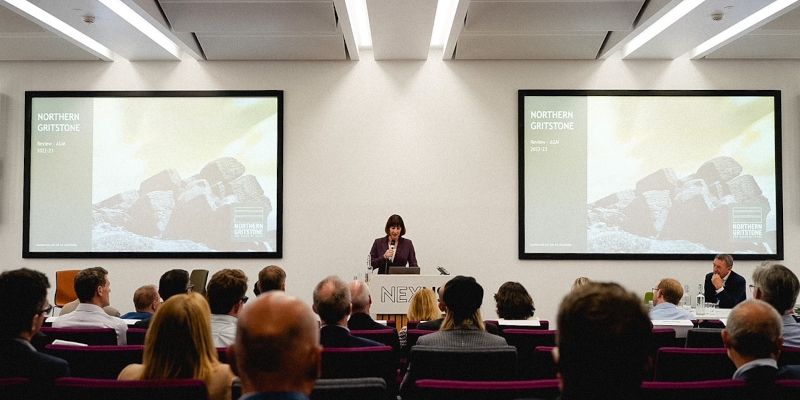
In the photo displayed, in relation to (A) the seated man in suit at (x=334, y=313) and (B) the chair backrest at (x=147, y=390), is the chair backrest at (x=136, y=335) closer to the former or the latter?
(A) the seated man in suit at (x=334, y=313)

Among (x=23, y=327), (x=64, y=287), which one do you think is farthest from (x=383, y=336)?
(x=64, y=287)

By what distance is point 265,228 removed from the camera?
8.18m

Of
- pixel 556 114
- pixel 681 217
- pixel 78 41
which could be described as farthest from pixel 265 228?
pixel 681 217

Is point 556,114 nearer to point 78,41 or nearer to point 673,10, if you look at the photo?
point 673,10

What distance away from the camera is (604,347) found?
1412 mm

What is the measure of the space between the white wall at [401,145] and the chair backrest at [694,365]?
16.5 ft

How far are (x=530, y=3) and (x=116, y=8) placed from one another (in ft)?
13.3

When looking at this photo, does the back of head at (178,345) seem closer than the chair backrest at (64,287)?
Yes

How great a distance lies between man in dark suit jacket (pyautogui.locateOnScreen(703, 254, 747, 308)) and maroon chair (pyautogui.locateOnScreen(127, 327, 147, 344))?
590 cm

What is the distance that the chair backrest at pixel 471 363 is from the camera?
2.84 meters

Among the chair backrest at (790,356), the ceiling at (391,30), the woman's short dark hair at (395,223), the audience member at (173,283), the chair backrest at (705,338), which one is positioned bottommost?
the chair backrest at (705,338)

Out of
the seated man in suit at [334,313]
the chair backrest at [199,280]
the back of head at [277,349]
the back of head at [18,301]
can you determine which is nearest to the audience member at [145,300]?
the seated man in suit at [334,313]

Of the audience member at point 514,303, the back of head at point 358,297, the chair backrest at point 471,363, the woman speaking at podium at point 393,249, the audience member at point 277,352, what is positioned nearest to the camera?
the audience member at point 277,352

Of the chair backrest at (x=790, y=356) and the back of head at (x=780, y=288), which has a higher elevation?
the back of head at (x=780, y=288)
